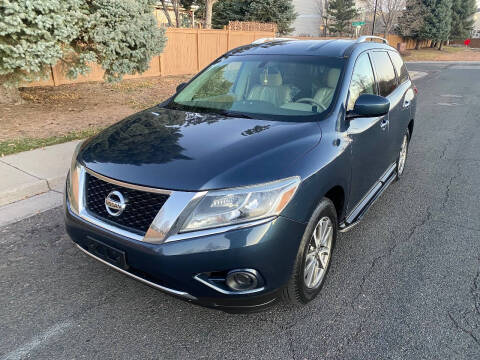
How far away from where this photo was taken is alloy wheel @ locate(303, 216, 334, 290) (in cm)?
260

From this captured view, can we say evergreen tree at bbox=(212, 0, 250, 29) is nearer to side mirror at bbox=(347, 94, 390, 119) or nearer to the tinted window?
the tinted window

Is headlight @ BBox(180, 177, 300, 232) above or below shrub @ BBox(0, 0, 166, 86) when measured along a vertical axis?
below

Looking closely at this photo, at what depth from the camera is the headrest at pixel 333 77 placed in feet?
10.4

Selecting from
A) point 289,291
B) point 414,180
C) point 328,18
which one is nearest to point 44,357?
point 289,291

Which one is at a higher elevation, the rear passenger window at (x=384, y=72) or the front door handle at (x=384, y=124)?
the rear passenger window at (x=384, y=72)

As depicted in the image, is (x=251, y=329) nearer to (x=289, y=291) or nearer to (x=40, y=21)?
(x=289, y=291)

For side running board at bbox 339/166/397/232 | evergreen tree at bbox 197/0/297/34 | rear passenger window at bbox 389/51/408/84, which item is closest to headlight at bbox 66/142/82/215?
side running board at bbox 339/166/397/232

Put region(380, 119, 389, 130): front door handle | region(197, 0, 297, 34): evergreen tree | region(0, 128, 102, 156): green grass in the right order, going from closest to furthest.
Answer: region(380, 119, 389, 130): front door handle < region(0, 128, 102, 156): green grass < region(197, 0, 297, 34): evergreen tree

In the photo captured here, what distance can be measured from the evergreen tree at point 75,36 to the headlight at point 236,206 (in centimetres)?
603

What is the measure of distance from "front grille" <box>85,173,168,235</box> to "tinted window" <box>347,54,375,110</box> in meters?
1.81

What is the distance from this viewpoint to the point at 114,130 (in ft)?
9.95

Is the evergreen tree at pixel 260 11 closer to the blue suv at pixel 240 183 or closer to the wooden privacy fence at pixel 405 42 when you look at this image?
the wooden privacy fence at pixel 405 42

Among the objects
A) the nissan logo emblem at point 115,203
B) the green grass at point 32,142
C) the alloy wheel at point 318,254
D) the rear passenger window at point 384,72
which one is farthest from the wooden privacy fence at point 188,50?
the alloy wheel at point 318,254

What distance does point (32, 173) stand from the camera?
489cm
